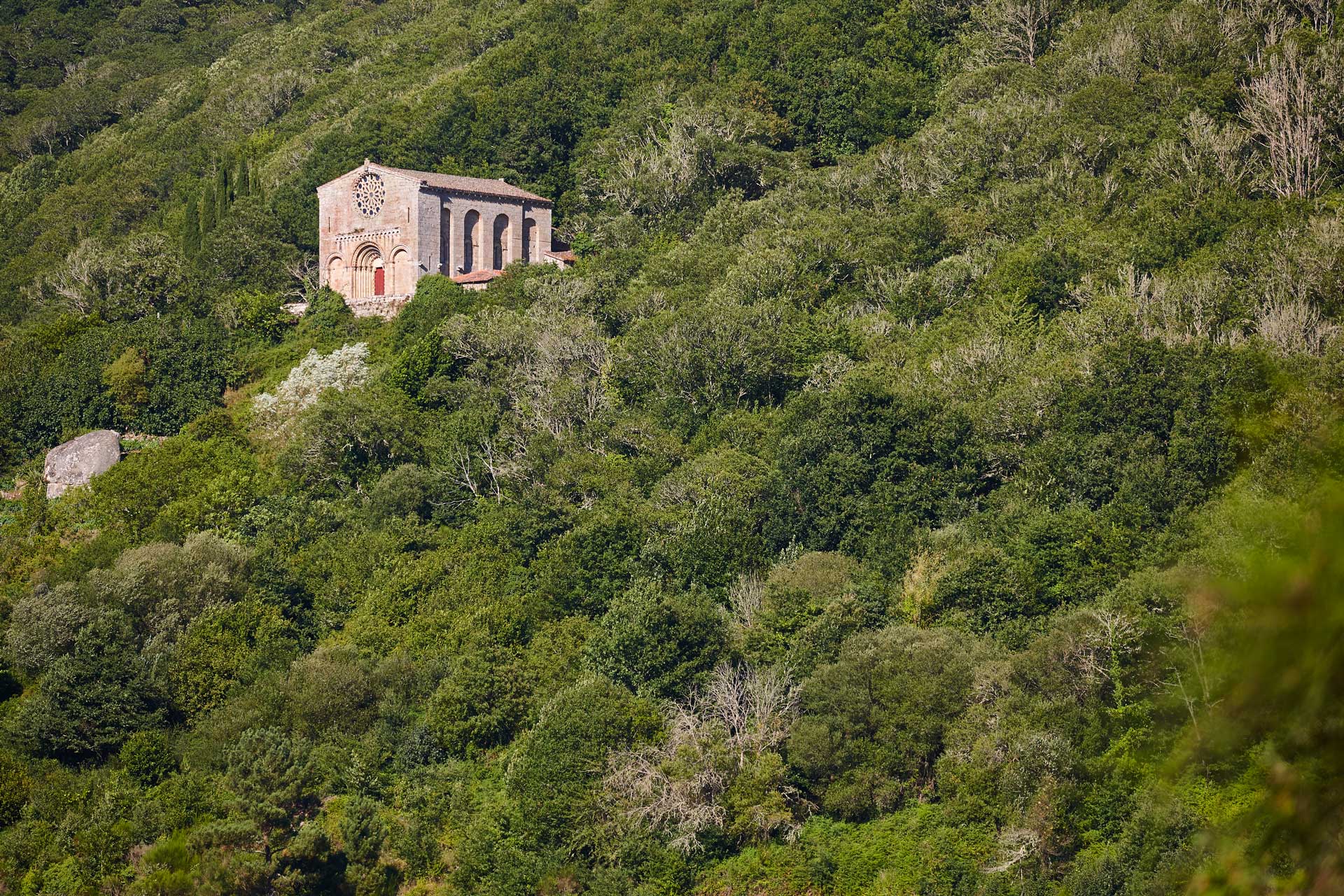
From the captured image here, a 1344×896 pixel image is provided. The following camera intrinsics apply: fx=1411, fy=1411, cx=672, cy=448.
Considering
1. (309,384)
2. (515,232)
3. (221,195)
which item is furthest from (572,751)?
(221,195)

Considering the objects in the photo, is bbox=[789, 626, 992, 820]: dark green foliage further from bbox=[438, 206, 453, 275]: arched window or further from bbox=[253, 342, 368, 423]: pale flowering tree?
bbox=[438, 206, 453, 275]: arched window

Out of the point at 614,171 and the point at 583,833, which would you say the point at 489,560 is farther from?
the point at 614,171

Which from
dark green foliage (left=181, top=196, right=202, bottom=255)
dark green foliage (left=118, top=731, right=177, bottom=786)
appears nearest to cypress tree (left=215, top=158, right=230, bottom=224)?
dark green foliage (left=181, top=196, right=202, bottom=255)

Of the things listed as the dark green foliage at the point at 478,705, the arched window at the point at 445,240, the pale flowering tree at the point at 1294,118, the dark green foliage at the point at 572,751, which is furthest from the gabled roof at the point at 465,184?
the dark green foliage at the point at 572,751

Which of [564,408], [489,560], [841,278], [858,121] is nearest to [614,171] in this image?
[858,121]

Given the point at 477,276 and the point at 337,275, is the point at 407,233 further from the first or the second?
the point at 337,275

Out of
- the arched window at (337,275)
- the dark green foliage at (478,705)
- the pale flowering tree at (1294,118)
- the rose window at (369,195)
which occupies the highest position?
the pale flowering tree at (1294,118)

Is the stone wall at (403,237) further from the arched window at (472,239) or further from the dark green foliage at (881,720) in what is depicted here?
the dark green foliage at (881,720)
